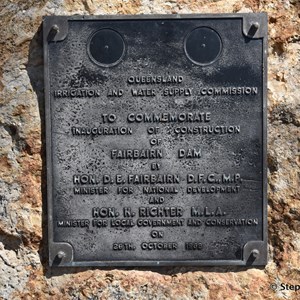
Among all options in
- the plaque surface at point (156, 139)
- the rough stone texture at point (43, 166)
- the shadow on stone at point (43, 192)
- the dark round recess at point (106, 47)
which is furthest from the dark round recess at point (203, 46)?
the shadow on stone at point (43, 192)

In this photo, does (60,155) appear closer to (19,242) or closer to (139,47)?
(19,242)

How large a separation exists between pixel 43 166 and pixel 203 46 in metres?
1.05

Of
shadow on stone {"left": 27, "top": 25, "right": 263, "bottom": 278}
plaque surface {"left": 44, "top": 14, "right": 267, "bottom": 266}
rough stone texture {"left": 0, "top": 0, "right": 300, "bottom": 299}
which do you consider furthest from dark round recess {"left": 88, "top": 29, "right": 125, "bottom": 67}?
shadow on stone {"left": 27, "top": 25, "right": 263, "bottom": 278}

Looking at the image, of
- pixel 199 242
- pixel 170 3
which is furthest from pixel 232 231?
pixel 170 3

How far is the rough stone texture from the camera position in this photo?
3.04 meters

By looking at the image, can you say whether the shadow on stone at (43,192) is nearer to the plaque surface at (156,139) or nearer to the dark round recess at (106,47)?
the plaque surface at (156,139)

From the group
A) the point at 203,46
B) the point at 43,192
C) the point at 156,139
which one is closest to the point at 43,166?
the point at 43,192

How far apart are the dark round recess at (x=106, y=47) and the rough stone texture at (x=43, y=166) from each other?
0.13 meters

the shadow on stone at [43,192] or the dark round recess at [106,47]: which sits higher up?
the dark round recess at [106,47]

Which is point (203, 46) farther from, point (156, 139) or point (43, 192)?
point (43, 192)

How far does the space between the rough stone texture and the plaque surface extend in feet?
0.25

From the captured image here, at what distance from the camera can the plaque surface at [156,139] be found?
9.89 ft

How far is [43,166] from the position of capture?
121 inches

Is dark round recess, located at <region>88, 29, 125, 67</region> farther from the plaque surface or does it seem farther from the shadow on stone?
the shadow on stone
